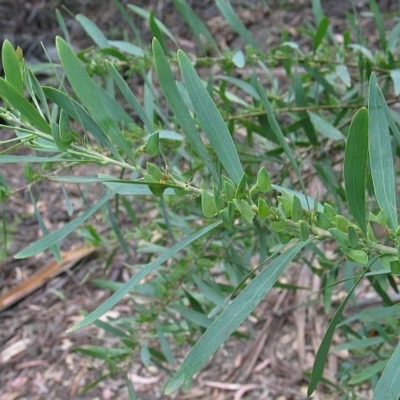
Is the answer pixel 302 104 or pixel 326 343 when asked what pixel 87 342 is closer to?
pixel 302 104

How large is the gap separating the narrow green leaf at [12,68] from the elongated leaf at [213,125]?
11 centimetres

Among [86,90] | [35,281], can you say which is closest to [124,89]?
[86,90]

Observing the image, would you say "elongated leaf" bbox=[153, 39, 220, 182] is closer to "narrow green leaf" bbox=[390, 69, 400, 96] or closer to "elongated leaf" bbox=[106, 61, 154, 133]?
"elongated leaf" bbox=[106, 61, 154, 133]

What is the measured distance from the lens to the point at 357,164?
0.43m

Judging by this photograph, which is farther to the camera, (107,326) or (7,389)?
(7,389)

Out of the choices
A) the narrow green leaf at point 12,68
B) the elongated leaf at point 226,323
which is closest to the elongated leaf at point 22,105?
the narrow green leaf at point 12,68

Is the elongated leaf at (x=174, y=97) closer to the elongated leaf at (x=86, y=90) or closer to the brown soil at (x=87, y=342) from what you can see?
the elongated leaf at (x=86, y=90)

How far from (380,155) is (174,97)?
15 cm

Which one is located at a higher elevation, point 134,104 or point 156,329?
point 134,104

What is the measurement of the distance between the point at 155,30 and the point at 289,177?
0.93 feet

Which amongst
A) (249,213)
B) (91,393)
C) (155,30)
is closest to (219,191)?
(249,213)

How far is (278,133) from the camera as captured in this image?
48cm

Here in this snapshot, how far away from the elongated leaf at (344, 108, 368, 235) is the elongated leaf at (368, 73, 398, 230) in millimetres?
35

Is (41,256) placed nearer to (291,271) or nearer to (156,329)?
(291,271)
